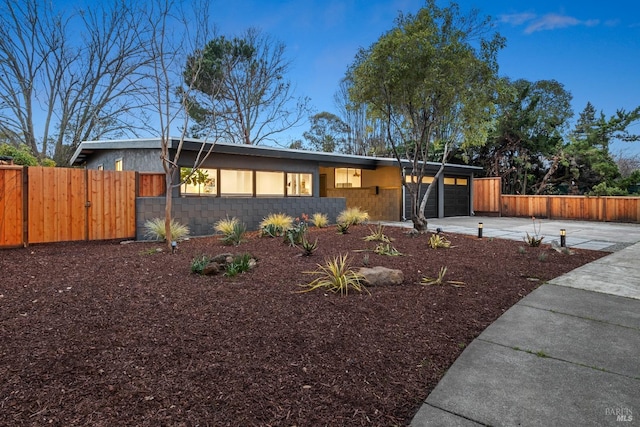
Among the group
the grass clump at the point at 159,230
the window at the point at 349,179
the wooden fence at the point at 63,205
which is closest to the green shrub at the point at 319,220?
the grass clump at the point at 159,230

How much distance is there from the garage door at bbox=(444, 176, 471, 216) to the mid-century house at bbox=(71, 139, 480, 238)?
4.61 feet

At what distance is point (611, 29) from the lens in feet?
55.9

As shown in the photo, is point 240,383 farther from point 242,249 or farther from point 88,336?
point 242,249

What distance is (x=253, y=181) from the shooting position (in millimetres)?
10875

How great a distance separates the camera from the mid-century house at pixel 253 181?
9055 mm

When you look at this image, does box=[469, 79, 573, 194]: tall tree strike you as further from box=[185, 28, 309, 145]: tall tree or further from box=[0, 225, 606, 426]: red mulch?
box=[0, 225, 606, 426]: red mulch

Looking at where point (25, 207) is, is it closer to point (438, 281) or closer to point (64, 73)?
point (438, 281)

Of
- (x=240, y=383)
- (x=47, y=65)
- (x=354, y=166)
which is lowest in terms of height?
(x=240, y=383)

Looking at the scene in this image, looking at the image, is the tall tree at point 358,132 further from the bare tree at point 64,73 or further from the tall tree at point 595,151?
the bare tree at point 64,73

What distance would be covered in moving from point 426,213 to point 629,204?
301 inches

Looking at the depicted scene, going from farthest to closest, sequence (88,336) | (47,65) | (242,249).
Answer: (47,65), (242,249), (88,336)

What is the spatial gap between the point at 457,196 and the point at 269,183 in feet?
33.2

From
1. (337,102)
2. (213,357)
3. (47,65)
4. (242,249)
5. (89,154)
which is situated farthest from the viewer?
(337,102)

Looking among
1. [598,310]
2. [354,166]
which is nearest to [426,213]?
[354,166]
